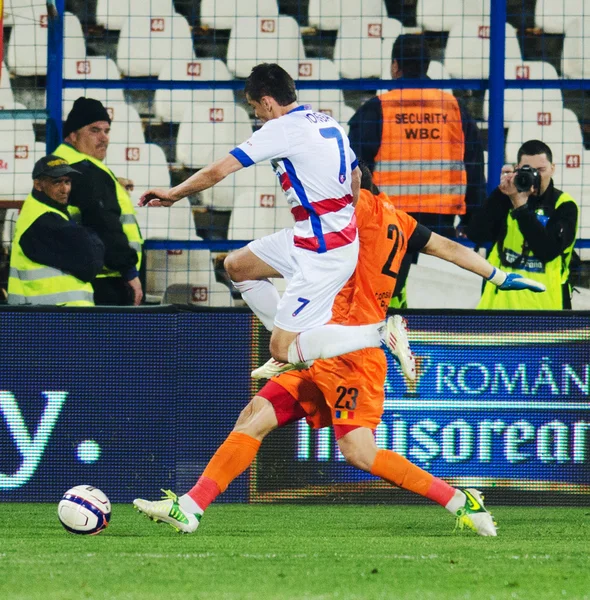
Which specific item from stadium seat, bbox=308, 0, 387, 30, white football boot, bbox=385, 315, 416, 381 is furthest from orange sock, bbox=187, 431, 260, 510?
stadium seat, bbox=308, 0, 387, 30

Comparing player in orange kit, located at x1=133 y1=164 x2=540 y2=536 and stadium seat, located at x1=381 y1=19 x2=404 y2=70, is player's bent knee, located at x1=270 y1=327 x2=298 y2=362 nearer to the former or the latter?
player in orange kit, located at x1=133 y1=164 x2=540 y2=536

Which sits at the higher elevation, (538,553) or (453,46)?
(453,46)

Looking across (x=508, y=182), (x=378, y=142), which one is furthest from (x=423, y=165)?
(x=508, y=182)

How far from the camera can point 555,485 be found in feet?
24.5

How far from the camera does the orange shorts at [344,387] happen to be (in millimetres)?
5938

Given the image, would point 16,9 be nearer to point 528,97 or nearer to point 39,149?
point 39,149

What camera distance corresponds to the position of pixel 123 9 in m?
9.35

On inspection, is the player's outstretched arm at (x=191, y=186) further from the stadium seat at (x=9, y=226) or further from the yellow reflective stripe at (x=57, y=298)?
the stadium seat at (x=9, y=226)

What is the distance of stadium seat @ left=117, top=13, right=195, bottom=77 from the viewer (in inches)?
370

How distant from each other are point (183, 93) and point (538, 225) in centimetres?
280

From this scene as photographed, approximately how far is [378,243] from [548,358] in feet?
5.71

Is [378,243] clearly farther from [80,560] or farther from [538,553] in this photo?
[80,560]

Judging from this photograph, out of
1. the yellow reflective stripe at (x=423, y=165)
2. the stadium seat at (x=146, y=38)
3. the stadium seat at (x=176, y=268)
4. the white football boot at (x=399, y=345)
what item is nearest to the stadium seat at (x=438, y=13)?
the yellow reflective stripe at (x=423, y=165)

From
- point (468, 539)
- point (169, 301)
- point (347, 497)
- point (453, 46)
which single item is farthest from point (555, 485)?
point (453, 46)
